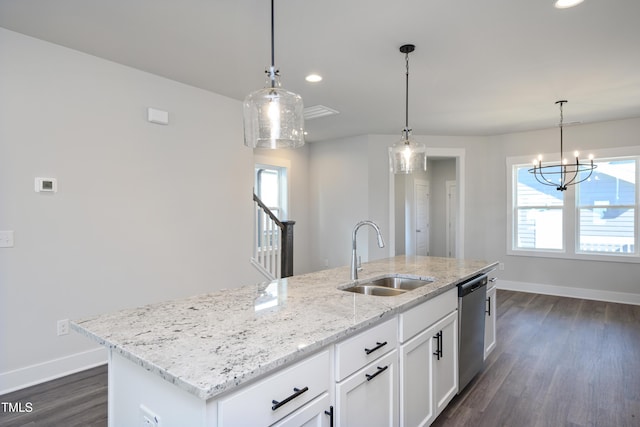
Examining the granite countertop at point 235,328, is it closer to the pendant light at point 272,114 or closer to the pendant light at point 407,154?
the pendant light at point 272,114

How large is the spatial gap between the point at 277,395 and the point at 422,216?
25.1ft

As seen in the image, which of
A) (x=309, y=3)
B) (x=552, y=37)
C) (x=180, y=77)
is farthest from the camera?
(x=180, y=77)

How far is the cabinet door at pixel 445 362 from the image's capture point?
2.18m

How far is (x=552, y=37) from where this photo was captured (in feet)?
8.87

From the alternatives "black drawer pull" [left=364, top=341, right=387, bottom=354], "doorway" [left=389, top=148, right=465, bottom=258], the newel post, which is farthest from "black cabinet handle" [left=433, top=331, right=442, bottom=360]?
"doorway" [left=389, top=148, right=465, bottom=258]

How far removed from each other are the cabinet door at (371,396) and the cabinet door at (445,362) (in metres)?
0.48

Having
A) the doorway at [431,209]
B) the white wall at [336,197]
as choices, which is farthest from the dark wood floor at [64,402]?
the doorway at [431,209]

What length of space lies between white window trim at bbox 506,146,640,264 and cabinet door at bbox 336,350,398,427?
16.9 ft

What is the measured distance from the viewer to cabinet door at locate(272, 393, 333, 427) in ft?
3.89

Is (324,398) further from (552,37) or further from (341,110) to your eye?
(341,110)

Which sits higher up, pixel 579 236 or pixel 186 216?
pixel 186 216

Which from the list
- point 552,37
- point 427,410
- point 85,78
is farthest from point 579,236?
point 85,78

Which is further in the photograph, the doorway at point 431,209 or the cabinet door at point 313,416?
the doorway at point 431,209

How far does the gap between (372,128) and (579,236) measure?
11.7 ft
